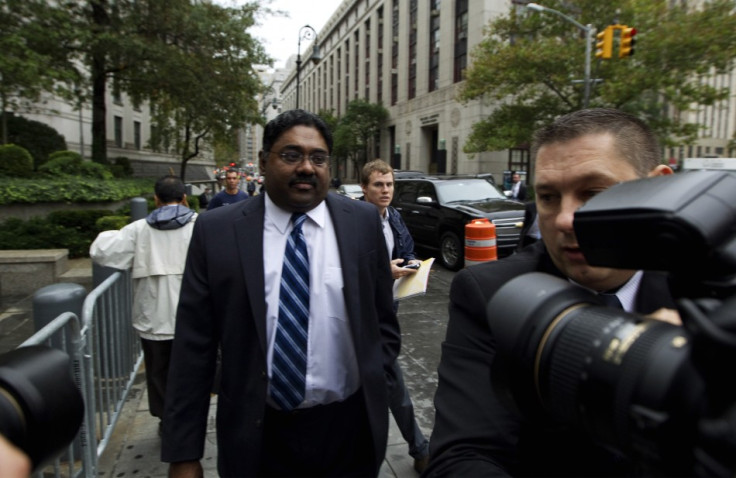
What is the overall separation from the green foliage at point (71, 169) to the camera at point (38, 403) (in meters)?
12.7

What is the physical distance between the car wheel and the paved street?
8.77ft

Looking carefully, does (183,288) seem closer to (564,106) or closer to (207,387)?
(207,387)

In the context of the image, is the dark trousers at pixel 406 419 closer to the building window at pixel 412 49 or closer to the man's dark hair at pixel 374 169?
the man's dark hair at pixel 374 169

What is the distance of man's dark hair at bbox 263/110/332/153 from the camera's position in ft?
7.85

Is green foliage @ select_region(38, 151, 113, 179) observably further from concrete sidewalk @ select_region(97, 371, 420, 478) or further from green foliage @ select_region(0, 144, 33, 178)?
concrete sidewalk @ select_region(97, 371, 420, 478)

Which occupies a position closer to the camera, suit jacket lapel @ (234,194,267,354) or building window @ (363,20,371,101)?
suit jacket lapel @ (234,194,267,354)

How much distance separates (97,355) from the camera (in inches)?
130

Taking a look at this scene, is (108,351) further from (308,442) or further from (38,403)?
(38,403)

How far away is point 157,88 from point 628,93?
16.7 meters

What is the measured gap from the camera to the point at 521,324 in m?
0.86

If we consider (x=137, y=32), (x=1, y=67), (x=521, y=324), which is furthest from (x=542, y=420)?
(x=137, y=32)

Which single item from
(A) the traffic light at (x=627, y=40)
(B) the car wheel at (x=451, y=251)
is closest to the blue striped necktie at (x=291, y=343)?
(B) the car wheel at (x=451, y=251)

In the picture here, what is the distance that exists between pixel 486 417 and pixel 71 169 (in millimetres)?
14214

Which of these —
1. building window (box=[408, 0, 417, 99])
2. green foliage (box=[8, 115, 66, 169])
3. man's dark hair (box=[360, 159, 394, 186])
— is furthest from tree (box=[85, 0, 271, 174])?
building window (box=[408, 0, 417, 99])
